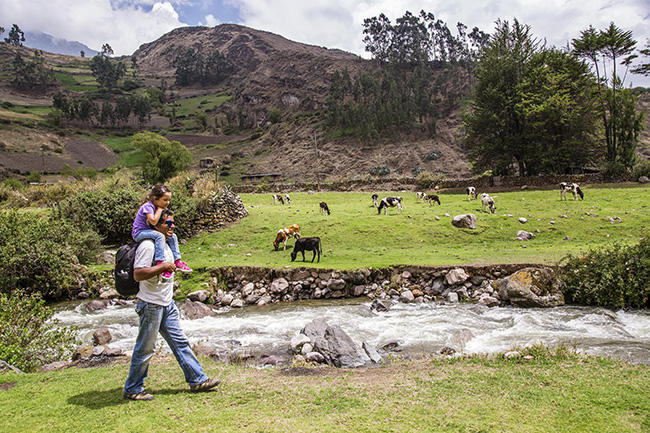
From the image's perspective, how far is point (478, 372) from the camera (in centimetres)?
592

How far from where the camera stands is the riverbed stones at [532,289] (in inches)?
462

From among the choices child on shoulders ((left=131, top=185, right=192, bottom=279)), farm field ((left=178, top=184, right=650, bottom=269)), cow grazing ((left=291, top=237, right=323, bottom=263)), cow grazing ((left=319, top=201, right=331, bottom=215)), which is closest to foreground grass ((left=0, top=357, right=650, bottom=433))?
child on shoulders ((left=131, top=185, right=192, bottom=279))

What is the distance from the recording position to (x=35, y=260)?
1431 cm

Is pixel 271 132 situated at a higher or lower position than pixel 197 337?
higher

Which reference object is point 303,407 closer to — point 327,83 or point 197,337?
point 197,337

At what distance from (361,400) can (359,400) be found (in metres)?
0.03

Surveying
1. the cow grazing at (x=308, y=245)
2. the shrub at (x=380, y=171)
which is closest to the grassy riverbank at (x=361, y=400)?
the cow grazing at (x=308, y=245)

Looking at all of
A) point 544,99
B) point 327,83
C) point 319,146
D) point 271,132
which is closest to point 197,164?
point 271,132

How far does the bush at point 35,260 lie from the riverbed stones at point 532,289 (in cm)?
1663

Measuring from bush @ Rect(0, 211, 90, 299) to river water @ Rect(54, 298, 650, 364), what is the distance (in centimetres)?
198

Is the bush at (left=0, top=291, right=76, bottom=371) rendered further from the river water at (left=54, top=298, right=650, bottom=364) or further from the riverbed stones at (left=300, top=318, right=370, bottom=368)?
the riverbed stones at (left=300, top=318, right=370, bottom=368)

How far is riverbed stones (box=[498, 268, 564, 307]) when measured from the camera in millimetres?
11734

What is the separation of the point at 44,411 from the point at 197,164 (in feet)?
334

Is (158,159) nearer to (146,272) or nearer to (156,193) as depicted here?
(156,193)
